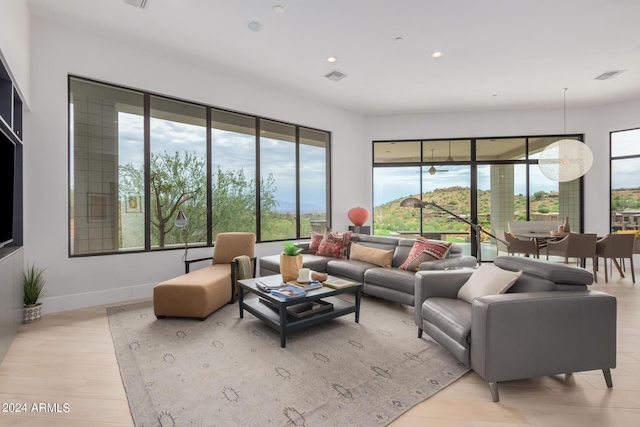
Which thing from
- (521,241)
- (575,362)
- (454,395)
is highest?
(521,241)

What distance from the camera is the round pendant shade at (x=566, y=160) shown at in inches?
204

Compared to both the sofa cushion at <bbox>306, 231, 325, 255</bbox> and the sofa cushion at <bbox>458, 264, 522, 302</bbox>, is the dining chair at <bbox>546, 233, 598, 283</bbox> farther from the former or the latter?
the sofa cushion at <bbox>306, 231, 325, 255</bbox>

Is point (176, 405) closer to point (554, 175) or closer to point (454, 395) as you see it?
point (454, 395)

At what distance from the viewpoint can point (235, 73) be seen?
4.98 metres

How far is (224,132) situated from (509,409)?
16.4 feet

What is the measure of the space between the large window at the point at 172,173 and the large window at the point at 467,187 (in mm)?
2069

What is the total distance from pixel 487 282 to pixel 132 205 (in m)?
4.36

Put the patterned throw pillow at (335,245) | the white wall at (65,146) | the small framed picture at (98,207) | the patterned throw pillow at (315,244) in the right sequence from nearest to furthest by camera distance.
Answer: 1. the white wall at (65,146)
2. the small framed picture at (98,207)
3. the patterned throw pillow at (335,245)
4. the patterned throw pillow at (315,244)

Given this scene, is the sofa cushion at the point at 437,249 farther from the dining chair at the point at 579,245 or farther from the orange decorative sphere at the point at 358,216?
the dining chair at the point at 579,245

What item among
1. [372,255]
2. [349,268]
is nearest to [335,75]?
[372,255]

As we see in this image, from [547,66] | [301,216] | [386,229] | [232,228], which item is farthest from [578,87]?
[232,228]

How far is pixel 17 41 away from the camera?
9.34ft

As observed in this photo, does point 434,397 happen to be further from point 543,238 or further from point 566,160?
point 566,160

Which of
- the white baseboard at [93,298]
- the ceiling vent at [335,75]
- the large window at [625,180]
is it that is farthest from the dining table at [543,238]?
the white baseboard at [93,298]
